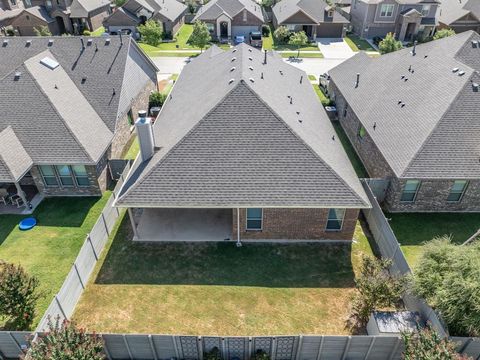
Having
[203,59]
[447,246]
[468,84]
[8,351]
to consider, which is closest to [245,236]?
[447,246]

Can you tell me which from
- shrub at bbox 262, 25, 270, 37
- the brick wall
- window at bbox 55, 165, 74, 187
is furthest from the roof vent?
shrub at bbox 262, 25, 270, 37

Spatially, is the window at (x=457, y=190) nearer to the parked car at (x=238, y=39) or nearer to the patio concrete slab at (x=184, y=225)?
the patio concrete slab at (x=184, y=225)

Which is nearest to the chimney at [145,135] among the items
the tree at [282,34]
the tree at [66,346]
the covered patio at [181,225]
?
the covered patio at [181,225]

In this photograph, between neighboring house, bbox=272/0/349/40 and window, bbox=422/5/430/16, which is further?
neighboring house, bbox=272/0/349/40

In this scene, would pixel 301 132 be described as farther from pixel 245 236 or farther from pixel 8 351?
pixel 8 351

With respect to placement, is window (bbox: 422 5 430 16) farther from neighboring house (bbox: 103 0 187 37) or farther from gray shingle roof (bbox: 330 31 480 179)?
neighboring house (bbox: 103 0 187 37)

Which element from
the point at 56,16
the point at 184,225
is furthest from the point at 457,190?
the point at 56,16

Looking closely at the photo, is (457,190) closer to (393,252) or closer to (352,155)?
(393,252)
